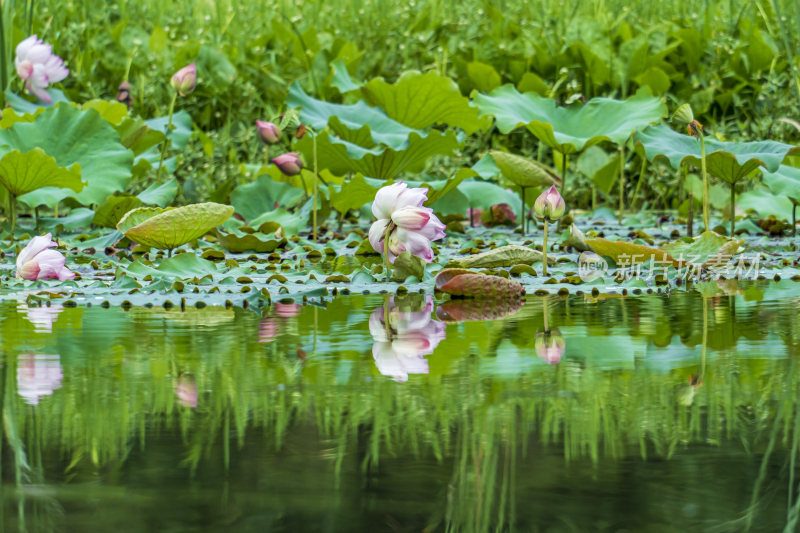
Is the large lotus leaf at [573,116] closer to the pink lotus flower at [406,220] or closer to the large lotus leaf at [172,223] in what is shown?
the pink lotus flower at [406,220]

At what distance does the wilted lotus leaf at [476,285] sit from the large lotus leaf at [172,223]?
60 centimetres

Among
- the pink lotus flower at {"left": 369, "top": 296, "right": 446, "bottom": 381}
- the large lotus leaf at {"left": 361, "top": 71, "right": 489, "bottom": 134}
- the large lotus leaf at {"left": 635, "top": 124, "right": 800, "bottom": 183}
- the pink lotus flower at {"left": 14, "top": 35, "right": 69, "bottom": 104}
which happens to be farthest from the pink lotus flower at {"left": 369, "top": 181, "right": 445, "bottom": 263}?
the pink lotus flower at {"left": 14, "top": 35, "right": 69, "bottom": 104}

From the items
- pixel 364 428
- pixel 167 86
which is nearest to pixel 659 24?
pixel 167 86

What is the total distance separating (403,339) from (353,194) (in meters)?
1.50

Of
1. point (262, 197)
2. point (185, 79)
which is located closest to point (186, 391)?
point (185, 79)

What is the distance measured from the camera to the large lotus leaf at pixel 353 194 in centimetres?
312

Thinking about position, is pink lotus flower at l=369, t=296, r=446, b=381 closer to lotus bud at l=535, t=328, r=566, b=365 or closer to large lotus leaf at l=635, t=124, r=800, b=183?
lotus bud at l=535, t=328, r=566, b=365

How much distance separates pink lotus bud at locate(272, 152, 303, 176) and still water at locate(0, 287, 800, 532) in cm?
132

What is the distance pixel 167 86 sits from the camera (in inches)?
194

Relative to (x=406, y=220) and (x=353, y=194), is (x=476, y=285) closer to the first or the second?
(x=406, y=220)

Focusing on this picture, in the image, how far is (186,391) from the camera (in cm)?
136

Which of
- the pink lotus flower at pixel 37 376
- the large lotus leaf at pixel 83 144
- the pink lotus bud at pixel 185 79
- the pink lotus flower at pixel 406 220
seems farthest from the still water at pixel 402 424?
the pink lotus bud at pixel 185 79

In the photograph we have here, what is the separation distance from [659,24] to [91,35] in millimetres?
2761

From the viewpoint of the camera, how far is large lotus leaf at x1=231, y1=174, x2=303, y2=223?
3.64 m
